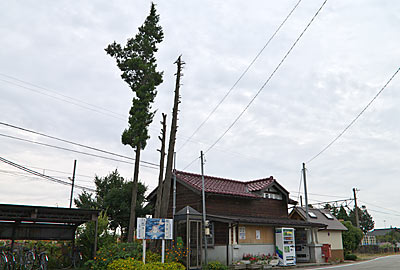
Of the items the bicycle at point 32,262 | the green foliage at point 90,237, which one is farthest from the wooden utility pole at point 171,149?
the bicycle at point 32,262

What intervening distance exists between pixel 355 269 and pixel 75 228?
17.2 meters

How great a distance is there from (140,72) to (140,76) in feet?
0.85

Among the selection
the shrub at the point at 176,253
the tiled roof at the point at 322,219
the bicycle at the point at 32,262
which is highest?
the tiled roof at the point at 322,219

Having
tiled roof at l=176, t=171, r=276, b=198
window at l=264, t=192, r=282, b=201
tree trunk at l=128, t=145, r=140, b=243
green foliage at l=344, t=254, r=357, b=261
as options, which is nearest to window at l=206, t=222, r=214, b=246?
tiled roof at l=176, t=171, r=276, b=198

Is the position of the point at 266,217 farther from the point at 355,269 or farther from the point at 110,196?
the point at 110,196

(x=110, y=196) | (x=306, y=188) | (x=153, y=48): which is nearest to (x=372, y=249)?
(x=306, y=188)

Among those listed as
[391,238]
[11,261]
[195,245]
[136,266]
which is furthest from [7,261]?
[391,238]

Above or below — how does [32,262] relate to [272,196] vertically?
below

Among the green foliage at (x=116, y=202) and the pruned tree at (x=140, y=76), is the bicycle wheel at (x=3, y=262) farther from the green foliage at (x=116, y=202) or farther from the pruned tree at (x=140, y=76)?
the green foliage at (x=116, y=202)

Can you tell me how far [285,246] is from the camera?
77.4 ft

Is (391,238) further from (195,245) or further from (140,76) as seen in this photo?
(140,76)

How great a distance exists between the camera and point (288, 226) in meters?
25.2

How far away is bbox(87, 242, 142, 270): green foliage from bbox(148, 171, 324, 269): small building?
306 cm

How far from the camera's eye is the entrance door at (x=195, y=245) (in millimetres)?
18808
